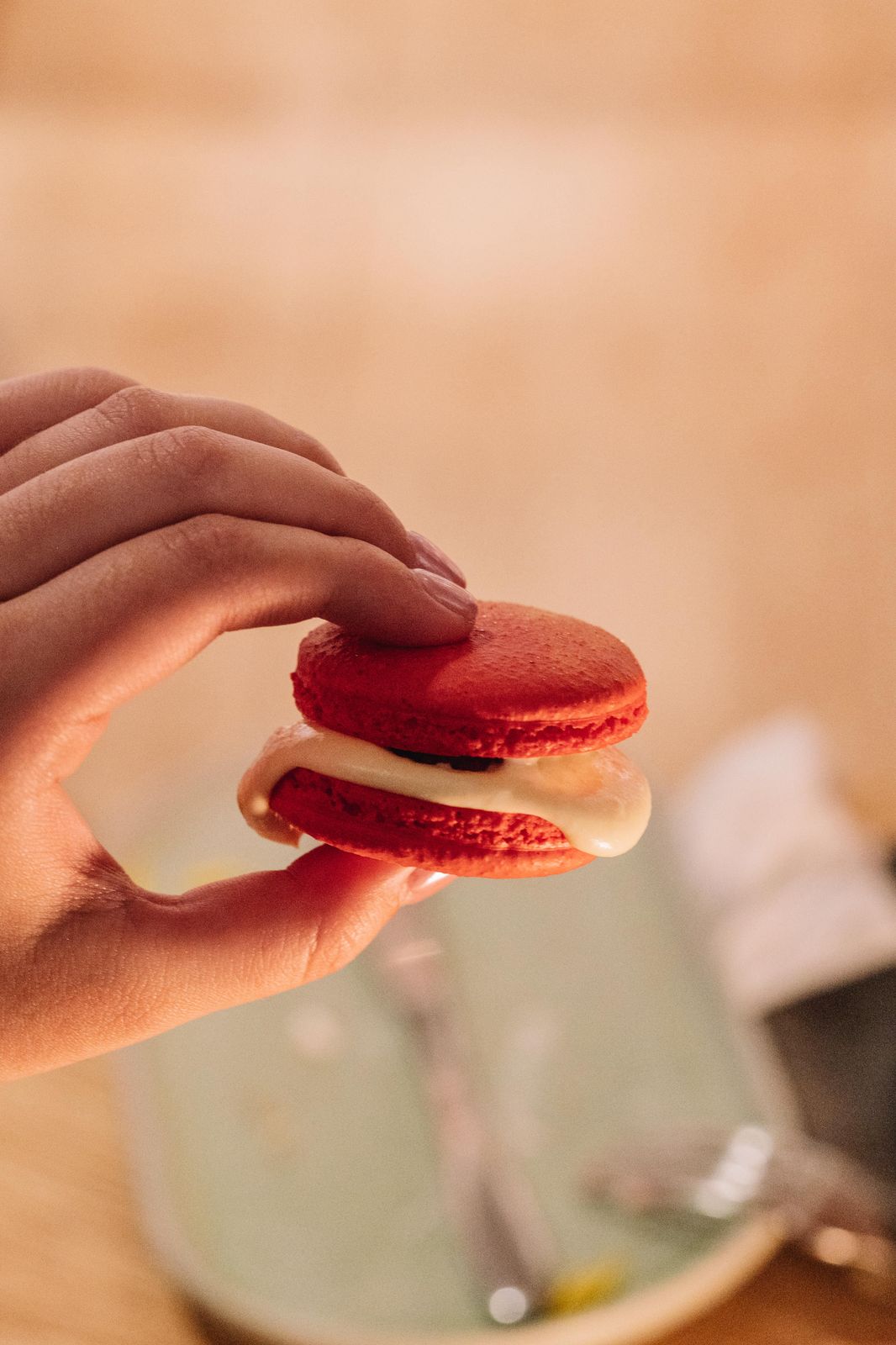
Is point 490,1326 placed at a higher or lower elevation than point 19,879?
lower

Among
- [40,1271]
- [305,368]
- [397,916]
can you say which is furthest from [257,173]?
[40,1271]

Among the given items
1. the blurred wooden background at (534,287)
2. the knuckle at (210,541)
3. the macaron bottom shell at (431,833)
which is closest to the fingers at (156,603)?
the knuckle at (210,541)

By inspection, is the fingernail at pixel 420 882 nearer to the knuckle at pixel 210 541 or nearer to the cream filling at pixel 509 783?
the cream filling at pixel 509 783

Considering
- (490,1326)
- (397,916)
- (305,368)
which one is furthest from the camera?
(305,368)

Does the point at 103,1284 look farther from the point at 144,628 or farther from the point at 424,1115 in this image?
the point at 144,628

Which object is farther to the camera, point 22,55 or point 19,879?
point 22,55

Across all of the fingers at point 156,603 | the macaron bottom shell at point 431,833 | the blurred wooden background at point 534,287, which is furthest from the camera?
the blurred wooden background at point 534,287

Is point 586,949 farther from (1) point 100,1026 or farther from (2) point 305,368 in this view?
(2) point 305,368
